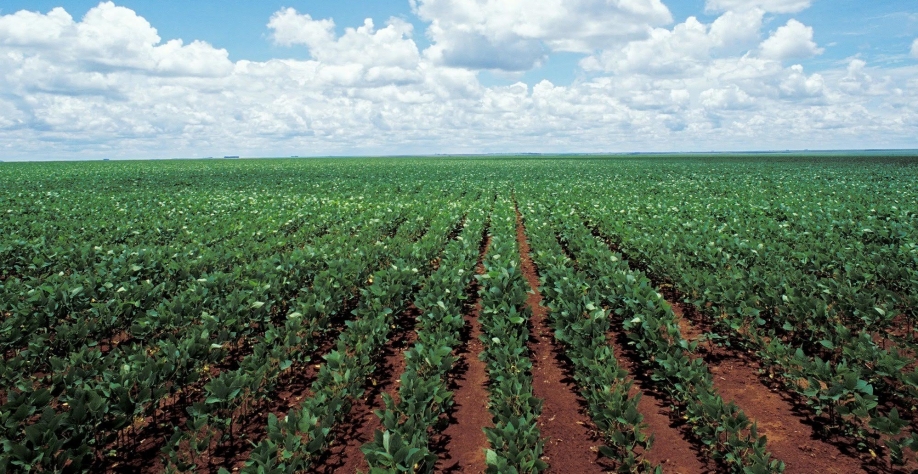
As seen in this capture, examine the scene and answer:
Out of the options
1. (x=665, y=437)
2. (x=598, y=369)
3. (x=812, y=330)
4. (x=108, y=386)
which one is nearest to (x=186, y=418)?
(x=108, y=386)

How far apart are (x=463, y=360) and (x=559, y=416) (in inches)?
70.7

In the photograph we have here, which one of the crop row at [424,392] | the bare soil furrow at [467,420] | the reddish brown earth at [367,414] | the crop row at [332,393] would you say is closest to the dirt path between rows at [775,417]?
the bare soil furrow at [467,420]

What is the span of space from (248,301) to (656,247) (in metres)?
8.73

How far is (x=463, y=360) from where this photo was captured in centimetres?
653

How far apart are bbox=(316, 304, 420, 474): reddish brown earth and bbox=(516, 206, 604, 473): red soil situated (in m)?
1.75

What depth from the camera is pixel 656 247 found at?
1070cm

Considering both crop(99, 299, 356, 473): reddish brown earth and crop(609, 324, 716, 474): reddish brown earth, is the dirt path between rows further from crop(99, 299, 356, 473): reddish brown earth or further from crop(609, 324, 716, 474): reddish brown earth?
crop(99, 299, 356, 473): reddish brown earth

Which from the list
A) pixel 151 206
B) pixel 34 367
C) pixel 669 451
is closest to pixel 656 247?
pixel 669 451

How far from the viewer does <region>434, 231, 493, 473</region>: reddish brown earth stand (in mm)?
4332

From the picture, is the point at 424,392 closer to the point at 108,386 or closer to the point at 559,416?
the point at 559,416

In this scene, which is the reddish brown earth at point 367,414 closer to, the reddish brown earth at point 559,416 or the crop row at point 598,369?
the reddish brown earth at point 559,416

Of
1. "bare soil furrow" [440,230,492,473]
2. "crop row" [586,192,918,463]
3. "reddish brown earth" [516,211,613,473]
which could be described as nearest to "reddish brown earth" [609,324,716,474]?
"reddish brown earth" [516,211,613,473]

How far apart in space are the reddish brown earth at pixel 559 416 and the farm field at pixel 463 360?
0.11 ft

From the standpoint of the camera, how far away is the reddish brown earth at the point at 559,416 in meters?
4.34
